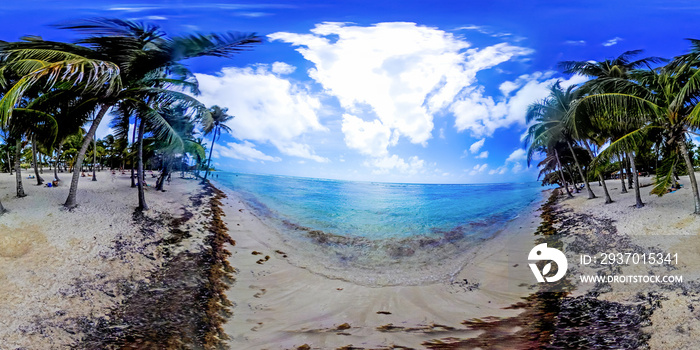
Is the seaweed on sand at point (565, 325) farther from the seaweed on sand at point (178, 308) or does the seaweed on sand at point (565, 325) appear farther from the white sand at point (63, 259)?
the white sand at point (63, 259)

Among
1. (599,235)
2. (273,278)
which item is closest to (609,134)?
(599,235)

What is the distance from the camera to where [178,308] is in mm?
4828

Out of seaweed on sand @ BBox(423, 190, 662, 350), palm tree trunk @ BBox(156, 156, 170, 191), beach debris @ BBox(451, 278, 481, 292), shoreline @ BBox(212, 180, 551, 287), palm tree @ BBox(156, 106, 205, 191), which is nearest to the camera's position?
seaweed on sand @ BBox(423, 190, 662, 350)

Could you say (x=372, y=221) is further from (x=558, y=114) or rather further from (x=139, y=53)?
(x=558, y=114)

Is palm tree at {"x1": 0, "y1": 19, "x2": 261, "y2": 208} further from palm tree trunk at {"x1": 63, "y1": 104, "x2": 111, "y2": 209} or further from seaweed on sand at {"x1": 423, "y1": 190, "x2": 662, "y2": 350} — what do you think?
seaweed on sand at {"x1": 423, "y1": 190, "x2": 662, "y2": 350}

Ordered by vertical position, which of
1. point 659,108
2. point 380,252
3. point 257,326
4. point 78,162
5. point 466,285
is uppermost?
point 659,108

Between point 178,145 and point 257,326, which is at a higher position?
point 178,145

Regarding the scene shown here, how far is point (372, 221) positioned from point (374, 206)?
3.42ft

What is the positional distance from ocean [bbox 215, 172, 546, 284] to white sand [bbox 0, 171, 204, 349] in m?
2.18

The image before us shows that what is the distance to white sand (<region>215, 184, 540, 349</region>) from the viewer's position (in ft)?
14.2

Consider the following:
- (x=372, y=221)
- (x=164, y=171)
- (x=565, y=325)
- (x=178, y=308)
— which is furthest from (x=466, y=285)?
(x=164, y=171)

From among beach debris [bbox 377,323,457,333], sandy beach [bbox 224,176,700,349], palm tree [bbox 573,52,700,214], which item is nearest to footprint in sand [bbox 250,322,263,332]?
sandy beach [bbox 224,176,700,349]
